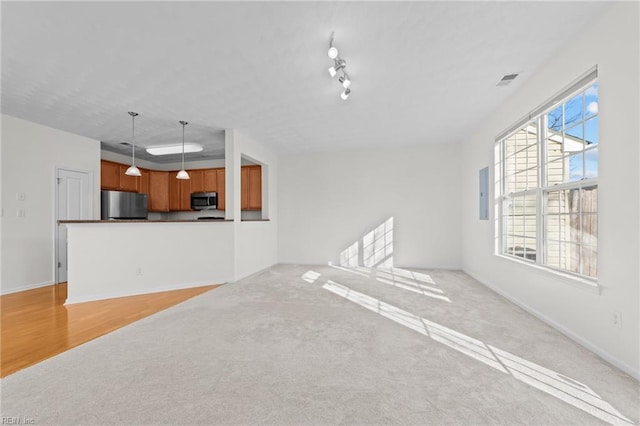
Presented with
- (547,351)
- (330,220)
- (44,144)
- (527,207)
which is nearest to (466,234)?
(527,207)

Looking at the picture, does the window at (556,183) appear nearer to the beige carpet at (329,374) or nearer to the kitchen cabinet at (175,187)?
the beige carpet at (329,374)

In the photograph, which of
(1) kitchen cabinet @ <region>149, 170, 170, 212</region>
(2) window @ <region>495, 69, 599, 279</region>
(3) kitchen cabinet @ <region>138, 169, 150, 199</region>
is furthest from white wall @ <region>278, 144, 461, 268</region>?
(3) kitchen cabinet @ <region>138, 169, 150, 199</region>

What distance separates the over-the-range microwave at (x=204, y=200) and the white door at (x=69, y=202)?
1.92m

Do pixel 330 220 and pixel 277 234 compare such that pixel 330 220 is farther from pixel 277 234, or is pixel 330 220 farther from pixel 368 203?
pixel 277 234

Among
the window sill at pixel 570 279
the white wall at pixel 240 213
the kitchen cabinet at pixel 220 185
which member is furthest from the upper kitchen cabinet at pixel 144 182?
the window sill at pixel 570 279

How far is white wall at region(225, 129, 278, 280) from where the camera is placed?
4379mm

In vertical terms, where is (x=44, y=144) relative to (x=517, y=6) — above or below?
below

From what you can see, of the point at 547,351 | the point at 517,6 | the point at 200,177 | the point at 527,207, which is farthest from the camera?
the point at 200,177

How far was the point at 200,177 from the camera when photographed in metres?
6.28

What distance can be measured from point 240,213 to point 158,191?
3.09 m

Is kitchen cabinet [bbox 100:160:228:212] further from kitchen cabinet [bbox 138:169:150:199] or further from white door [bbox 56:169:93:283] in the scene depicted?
white door [bbox 56:169:93:283]

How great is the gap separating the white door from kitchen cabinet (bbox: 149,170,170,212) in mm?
1472

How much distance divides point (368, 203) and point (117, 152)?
5.90m

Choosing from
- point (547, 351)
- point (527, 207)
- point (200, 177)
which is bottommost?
point (547, 351)
